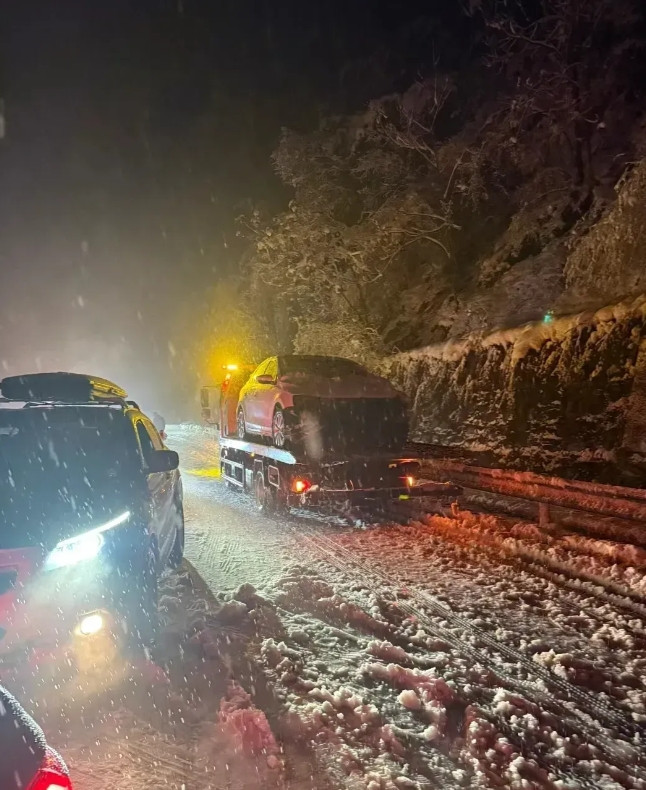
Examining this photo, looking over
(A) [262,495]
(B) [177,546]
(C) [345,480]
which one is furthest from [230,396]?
(B) [177,546]

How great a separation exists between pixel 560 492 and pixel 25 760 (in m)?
7.62

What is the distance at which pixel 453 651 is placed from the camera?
15.7 ft

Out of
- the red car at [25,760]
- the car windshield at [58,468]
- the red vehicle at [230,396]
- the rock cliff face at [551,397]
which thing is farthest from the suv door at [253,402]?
the red car at [25,760]

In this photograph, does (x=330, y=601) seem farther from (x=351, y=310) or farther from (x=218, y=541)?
(x=351, y=310)

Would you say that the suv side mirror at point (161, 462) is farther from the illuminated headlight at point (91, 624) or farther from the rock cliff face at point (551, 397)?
the rock cliff face at point (551, 397)

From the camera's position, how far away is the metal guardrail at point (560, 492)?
7.47 metres

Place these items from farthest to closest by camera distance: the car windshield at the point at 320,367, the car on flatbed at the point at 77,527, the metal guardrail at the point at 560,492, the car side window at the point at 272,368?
the car side window at the point at 272,368 → the car windshield at the point at 320,367 → the metal guardrail at the point at 560,492 → the car on flatbed at the point at 77,527

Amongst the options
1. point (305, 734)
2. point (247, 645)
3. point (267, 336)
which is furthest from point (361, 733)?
point (267, 336)

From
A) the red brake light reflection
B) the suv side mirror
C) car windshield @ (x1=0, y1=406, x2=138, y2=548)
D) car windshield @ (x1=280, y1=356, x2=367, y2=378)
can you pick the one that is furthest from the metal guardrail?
the red brake light reflection

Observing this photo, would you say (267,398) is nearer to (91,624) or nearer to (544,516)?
(544,516)

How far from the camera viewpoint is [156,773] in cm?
336

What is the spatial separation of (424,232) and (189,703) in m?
16.9

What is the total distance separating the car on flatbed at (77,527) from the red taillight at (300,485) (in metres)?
3.07

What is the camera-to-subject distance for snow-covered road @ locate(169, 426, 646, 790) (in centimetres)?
344
